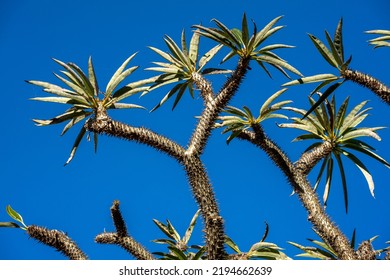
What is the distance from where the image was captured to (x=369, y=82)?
22.9ft

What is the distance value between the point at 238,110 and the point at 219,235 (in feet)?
8.62

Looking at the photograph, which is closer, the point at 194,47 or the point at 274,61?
the point at 274,61

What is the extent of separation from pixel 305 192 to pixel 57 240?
11.8ft

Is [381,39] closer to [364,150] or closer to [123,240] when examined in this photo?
[364,150]

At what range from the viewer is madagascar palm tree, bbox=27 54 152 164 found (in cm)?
609

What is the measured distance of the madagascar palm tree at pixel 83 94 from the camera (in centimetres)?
609

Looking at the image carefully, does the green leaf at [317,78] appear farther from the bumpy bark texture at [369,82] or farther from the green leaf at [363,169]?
the green leaf at [363,169]

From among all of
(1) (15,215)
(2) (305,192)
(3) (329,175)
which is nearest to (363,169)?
(3) (329,175)

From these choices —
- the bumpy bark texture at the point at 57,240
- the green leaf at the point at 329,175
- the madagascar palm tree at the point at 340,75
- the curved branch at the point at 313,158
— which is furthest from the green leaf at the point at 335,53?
the bumpy bark texture at the point at 57,240

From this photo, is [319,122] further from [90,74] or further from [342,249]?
[90,74]

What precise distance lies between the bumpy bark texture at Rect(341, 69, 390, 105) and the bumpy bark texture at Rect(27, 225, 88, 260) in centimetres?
457

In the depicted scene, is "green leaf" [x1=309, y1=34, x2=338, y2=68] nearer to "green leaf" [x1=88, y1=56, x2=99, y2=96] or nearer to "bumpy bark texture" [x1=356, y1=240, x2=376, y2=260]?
"bumpy bark texture" [x1=356, y1=240, x2=376, y2=260]

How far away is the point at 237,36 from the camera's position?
648 cm

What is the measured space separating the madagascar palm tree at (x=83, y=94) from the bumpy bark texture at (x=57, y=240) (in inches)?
38.0
